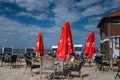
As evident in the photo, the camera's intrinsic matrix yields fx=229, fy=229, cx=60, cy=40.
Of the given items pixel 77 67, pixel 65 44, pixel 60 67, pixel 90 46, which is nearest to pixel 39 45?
pixel 90 46

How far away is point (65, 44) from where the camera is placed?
454 inches

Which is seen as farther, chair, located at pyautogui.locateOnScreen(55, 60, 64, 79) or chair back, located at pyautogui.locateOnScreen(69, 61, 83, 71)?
chair, located at pyautogui.locateOnScreen(55, 60, 64, 79)

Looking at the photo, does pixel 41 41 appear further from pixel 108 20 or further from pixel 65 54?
pixel 108 20

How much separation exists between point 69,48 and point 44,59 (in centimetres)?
154

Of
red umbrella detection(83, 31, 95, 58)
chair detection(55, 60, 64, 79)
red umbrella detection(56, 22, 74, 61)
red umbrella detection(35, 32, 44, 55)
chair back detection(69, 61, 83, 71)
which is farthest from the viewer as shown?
red umbrella detection(35, 32, 44, 55)

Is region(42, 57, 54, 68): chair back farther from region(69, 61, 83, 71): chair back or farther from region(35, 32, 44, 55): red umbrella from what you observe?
region(35, 32, 44, 55): red umbrella

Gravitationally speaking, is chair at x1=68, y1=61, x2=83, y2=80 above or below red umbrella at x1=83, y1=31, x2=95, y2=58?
below

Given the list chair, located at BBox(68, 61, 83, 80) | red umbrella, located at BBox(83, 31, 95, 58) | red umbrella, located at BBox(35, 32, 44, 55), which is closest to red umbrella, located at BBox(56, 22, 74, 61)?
chair, located at BBox(68, 61, 83, 80)

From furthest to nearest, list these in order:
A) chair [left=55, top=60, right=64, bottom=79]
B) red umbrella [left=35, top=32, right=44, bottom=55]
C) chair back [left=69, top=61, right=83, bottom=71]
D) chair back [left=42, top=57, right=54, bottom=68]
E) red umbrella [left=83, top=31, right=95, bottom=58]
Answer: red umbrella [left=35, top=32, right=44, bottom=55], red umbrella [left=83, top=31, right=95, bottom=58], chair [left=55, top=60, right=64, bottom=79], chair back [left=69, top=61, right=83, bottom=71], chair back [left=42, top=57, right=54, bottom=68]

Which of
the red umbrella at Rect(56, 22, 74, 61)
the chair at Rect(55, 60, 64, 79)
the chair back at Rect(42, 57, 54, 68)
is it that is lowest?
the chair at Rect(55, 60, 64, 79)

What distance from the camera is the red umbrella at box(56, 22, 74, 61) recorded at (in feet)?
37.3

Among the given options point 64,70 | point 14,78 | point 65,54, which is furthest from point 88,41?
point 14,78

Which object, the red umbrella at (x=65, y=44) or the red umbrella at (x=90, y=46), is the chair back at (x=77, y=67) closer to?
the red umbrella at (x=65, y=44)

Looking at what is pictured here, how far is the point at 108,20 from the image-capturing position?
97.0ft
